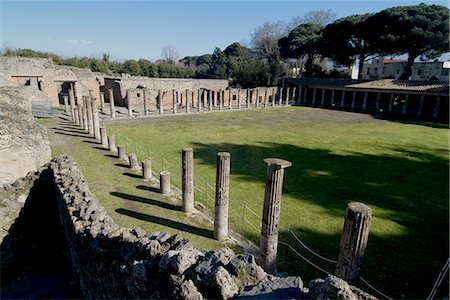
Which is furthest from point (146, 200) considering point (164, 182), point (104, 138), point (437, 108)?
point (437, 108)

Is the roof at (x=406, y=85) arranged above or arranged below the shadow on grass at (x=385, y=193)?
above

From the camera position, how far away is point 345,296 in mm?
2588

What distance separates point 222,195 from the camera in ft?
25.1

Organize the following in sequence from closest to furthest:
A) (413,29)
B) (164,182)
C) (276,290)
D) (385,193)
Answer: (276,290) → (164,182) → (385,193) → (413,29)

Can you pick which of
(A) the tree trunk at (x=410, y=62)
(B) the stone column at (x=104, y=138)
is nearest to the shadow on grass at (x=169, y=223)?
(B) the stone column at (x=104, y=138)

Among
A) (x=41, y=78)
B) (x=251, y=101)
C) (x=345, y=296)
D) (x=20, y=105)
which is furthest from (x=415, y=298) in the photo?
(x=251, y=101)

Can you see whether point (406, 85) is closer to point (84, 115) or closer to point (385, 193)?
point (385, 193)

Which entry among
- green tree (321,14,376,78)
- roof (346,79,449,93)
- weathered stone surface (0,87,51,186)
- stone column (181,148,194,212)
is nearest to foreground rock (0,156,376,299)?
stone column (181,148,194,212)

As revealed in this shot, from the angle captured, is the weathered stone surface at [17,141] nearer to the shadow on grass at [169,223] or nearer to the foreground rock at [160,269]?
the shadow on grass at [169,223]

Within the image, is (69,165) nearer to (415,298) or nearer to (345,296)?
(345,296)

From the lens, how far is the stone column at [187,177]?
8.75 metres

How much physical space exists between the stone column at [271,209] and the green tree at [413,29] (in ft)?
113

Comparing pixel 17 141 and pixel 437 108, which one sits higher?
pixel 437 108

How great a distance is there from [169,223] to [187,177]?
1459 mm
